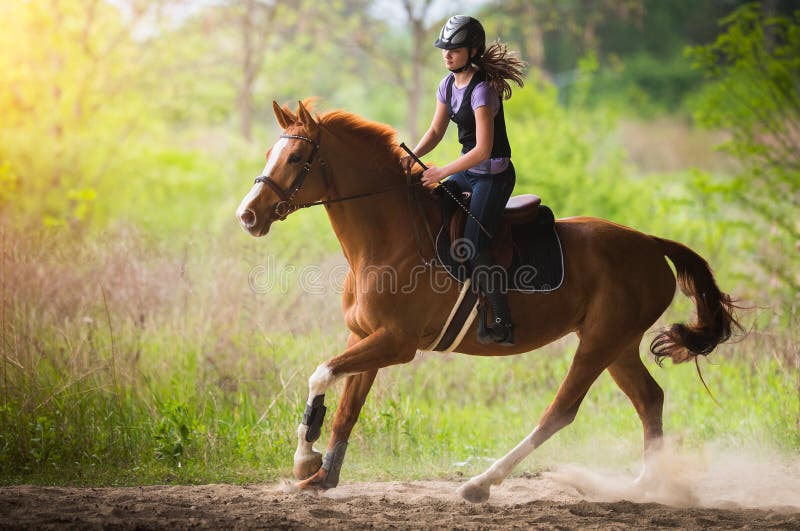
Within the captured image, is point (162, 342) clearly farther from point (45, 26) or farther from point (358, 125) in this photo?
point (45, 26)

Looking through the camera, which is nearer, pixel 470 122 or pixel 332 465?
pixel 470 122

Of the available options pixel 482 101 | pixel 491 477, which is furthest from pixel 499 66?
pixel 491 477

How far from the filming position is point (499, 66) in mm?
5258

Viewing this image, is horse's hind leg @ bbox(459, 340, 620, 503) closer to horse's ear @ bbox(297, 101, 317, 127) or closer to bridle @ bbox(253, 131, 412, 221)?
bridle @ bbox(253, 131, 412, 221)

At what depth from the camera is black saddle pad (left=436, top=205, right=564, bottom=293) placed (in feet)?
17.8

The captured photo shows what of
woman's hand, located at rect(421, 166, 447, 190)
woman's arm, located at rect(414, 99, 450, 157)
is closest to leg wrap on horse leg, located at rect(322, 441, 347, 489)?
woman's hand, located at rect(421, 166, 447, 190)

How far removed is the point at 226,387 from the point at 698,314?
159 inches

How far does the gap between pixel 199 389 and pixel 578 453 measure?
3388 mm

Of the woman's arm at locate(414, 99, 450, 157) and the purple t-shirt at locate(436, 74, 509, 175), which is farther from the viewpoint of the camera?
the woman's arm at locate(414, 99, 450, 157)

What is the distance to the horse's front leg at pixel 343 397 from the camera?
4996 millimetres

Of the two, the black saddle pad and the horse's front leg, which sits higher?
the black saddle pad

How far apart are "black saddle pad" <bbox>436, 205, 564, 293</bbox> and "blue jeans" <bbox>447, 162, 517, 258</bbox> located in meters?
0.20

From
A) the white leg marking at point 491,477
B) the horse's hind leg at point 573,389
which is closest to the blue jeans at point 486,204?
the horse's hind leg at point 573,389

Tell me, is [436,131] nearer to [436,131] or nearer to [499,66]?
[436,131]
